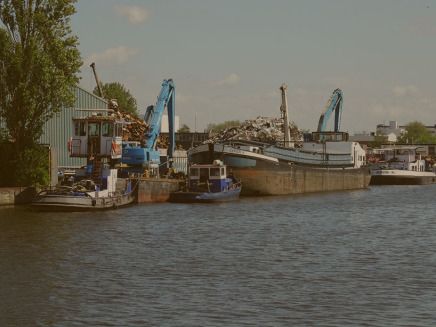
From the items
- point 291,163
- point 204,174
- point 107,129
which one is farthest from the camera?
point 291,163

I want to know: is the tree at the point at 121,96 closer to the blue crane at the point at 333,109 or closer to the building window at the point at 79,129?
the blue crane at the point at 333,109

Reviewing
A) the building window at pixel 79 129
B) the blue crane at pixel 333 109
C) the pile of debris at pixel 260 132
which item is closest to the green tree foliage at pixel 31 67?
the building window at pixel 79 129

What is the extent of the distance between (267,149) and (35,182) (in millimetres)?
33410

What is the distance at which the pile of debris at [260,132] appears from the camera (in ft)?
584

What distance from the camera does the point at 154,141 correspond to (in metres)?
85.9

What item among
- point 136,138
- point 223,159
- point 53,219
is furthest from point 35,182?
point 136,138

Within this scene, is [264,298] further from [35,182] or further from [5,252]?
[35,182]

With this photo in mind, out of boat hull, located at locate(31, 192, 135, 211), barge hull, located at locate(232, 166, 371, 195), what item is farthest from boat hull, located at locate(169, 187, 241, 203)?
boat hull, located at locate(31, 192, 135, 211)

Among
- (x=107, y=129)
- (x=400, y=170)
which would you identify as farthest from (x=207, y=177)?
(x=400, y=170)

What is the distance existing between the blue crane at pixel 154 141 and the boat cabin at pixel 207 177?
14.0 feet

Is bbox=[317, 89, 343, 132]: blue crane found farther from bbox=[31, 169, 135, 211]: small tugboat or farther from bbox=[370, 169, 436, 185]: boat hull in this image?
bbox=[31, 169, 135, 211]: small tugboat

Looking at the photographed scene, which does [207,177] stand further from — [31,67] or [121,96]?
[121,96]

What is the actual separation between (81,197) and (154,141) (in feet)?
77.8

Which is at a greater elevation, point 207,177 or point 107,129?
point 107,129
